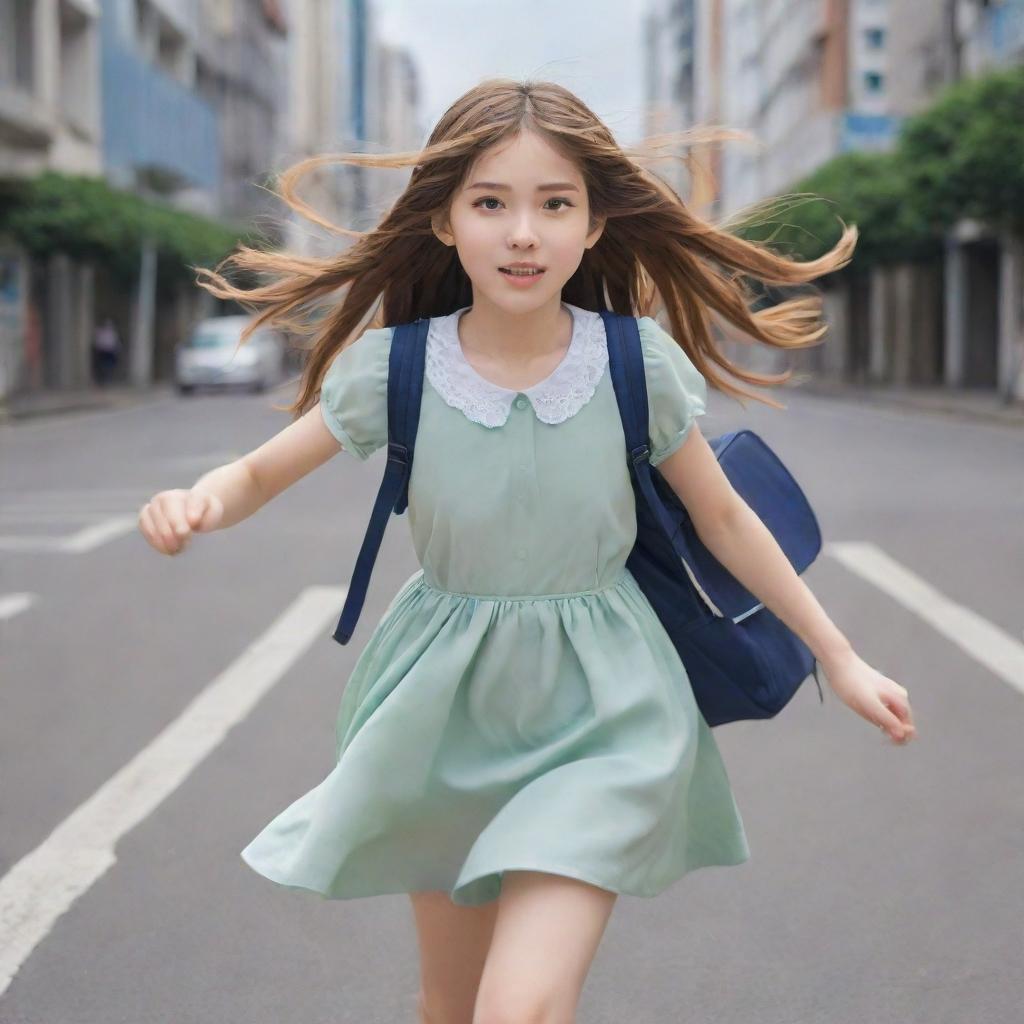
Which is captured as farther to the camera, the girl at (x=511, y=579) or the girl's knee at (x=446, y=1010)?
the girl's knee at (x=446, y=1010)

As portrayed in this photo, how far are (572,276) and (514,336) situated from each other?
298mm

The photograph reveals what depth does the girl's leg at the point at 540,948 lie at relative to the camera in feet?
7.39

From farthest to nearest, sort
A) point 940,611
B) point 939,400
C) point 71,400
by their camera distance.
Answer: point 71,400, point 939,400, point 940,611

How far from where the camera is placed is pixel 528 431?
2.67 meters

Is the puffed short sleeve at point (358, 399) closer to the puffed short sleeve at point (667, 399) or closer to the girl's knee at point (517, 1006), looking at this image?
the puffed short sleeve at point (667, 399)

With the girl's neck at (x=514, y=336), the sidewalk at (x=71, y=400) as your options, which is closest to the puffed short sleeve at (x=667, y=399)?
the girl's neck at (x=514, y=336)

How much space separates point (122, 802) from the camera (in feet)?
17.1

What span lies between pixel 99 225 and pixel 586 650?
38.5 meters

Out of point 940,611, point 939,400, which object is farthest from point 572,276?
point 939,400

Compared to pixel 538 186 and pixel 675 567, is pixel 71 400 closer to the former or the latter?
pixel 675 567

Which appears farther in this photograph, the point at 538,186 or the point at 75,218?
the point at 75,218

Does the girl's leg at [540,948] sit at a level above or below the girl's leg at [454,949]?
above

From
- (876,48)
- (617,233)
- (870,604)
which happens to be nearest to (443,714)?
(617,233)

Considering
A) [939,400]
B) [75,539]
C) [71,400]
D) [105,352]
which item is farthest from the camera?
[105,352]
